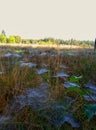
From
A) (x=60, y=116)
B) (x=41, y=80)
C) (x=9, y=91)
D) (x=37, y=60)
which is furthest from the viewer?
(x=37, y=60)

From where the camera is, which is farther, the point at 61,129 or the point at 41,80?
the point at 41,80

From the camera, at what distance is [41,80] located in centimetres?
394

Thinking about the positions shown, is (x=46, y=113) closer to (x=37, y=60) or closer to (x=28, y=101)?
(x=28, y=101)

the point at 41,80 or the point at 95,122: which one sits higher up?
the point at 41,80

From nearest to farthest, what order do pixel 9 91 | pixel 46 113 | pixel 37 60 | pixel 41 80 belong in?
pixel 46 113 → pixel 9 91 → pixel 41 80 → pixel 37 60

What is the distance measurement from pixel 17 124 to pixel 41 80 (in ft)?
3.43

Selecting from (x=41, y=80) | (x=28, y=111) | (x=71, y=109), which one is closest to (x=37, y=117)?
(x=28, y=111)

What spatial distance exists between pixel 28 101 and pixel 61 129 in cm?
43

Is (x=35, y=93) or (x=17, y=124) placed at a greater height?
(x=35, y=93)

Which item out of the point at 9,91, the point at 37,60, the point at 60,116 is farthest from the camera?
the point at 37,60

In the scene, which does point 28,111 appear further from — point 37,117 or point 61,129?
point 61,129

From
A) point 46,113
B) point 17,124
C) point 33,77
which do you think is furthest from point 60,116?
point 33,77

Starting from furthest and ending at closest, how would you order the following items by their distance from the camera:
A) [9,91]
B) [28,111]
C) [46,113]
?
1. [9,91]
2. [28,111]
3. [46,113]

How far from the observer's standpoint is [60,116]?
8.72 ft
